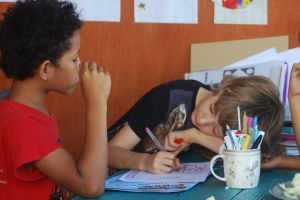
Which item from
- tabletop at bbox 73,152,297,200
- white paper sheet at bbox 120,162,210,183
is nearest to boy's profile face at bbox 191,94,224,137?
white paper sheet at bbox 120,162,210,183

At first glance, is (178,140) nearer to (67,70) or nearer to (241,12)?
(67,70)

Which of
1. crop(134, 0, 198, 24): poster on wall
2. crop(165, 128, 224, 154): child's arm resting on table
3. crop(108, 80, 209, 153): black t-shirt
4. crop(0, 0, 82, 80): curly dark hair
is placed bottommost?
crop(165, 128, 224, 154): child's arm resting on table

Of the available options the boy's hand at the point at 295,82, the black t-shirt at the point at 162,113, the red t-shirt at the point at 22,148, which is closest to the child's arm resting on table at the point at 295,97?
the boy's hand at the point at 295,82

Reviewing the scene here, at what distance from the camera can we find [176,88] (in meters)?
1.63

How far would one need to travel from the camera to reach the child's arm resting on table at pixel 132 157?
128 centimetres

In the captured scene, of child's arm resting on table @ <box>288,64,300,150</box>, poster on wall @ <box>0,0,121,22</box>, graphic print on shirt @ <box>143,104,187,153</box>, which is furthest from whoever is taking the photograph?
poster on wall @ <box>0,0,121,22</box>

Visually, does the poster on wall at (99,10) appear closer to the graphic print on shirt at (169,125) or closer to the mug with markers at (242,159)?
the graphic print on shirt at (169,125)

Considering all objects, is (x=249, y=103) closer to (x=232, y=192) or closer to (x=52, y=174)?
(x=232, y=192)

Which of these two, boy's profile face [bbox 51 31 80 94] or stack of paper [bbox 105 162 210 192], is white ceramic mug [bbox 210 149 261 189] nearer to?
stack of paper [bbox 105 162 210 192]

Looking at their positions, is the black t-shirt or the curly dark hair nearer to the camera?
the curly dark hair

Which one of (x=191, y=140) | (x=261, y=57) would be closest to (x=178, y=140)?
(x=191, y=140)

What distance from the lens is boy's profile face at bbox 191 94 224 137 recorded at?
1.44m

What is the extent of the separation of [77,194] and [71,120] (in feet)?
2.64

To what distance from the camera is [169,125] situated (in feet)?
5.18
